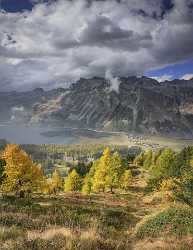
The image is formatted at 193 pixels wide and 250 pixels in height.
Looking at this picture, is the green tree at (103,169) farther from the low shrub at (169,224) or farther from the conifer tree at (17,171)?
the low shrub at (169,224)

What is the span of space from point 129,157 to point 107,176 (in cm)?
8042

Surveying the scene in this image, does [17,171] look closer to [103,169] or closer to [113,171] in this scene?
[103,169]

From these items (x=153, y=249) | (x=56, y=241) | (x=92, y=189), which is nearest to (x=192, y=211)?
(x=153, y=249)

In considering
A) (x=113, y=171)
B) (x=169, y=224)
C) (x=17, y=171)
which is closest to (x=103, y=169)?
(x=113, y=171)

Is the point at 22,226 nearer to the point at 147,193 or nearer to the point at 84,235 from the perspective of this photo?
the point at 84,235

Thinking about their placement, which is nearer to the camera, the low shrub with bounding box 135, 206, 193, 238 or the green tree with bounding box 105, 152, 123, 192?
the low shrub with bounding box 135, 206, 193, 238

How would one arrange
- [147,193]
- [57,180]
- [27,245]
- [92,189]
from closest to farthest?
[27,245] < [147,193] < [92,189] < [57,180]

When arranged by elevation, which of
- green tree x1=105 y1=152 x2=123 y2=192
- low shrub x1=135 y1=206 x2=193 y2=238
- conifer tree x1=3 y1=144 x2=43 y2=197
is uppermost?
low shrub x1=135 y1=206 x2=193 y2=238

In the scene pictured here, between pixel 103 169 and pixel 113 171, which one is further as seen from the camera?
pixel 103 169

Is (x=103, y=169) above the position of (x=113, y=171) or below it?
above

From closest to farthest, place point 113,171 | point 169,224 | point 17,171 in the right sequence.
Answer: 1. point 169,224
2. point 17,171
3. point 113,171

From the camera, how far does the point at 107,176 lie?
91.8 meters

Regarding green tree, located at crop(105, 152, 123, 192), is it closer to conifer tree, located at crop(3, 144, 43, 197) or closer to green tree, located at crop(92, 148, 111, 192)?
green tree, located at crop(92, 148, 111, 192)

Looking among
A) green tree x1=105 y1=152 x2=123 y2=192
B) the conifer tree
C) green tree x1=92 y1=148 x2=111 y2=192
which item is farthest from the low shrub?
green tree x1=105 y1=152 x2=123 y2=192
